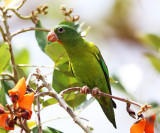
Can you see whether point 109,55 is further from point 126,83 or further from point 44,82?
point 44,82

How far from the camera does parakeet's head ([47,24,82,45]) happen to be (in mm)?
2825

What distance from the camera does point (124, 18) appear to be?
5820mm

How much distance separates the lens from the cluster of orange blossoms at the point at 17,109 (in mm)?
1514

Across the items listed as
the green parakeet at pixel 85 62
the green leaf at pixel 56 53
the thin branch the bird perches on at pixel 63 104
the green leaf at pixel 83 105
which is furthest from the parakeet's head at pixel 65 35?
the thin branch the bird perches on at pixel 63 104

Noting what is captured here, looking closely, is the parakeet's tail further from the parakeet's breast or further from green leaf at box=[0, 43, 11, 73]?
green leaf at box=[0, 43, 11, 73]

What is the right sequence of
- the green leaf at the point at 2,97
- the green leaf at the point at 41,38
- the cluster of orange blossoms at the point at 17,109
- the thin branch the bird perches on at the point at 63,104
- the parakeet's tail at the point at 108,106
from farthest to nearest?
the parakeet's tail at the point at 108,106
the green leaf at the point at 41,38
the green leaf at the point at 2,97
the thin branch the bird perches on at the point at 63,104
the cluster of orange blossoms at the point at 17,109

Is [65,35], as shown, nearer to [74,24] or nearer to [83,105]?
[74,24]

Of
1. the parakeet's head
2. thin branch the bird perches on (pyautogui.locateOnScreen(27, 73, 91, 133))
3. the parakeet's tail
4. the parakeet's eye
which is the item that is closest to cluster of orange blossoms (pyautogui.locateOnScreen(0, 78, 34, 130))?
thin branch the bird perches on (pyautogui.locateOnScreen(27, 73, 91, 133))

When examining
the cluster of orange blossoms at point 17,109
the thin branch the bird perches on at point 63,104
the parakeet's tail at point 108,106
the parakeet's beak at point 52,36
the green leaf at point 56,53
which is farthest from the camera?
the parakeet's tail at point 108,106

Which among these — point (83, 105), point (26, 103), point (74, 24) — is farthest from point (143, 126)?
point (74, 24)

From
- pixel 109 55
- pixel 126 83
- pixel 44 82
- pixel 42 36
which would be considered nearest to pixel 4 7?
pixel 42 36

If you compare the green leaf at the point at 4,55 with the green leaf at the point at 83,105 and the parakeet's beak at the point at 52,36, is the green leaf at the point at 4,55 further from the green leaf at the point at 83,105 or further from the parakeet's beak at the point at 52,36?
the green leaf at the point at 83,105

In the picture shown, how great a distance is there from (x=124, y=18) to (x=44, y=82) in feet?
13.8

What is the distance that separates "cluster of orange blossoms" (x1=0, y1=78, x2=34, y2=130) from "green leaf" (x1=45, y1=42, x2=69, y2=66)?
0.95m
